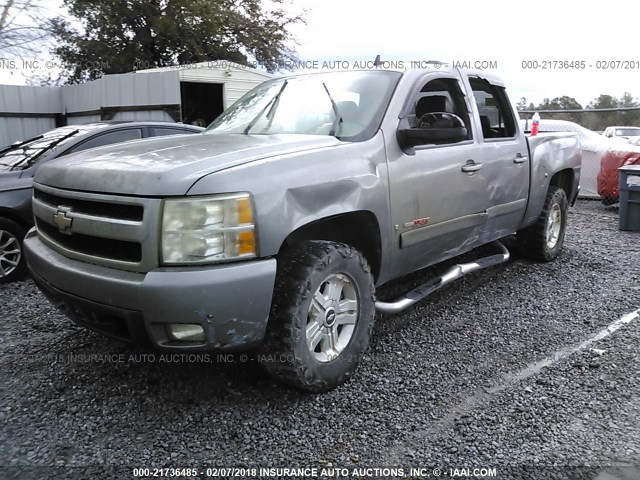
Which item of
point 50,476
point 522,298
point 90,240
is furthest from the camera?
point 522,298

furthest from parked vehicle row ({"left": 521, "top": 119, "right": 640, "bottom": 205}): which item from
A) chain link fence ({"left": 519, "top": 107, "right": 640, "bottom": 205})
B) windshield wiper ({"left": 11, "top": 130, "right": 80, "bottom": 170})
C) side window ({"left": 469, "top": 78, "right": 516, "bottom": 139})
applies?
windshield wiper ({"left": 11, "top": 130, "right": 80, "bottom": 170})

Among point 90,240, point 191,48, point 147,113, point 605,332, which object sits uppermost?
point 191,48

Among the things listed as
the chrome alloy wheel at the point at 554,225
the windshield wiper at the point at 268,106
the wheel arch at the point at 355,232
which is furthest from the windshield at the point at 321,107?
the chrome alloy wheel at the point at 554,225

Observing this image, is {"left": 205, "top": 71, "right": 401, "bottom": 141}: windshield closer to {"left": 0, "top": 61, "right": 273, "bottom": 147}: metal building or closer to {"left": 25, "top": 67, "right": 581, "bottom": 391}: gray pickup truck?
{"left": 25, "top": 67, "right": 581, "bottom": 391}: gray pickup truck

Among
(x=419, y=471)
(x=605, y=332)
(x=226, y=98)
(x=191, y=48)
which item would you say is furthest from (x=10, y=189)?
(x=191, y=48)

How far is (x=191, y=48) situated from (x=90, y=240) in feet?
67.9

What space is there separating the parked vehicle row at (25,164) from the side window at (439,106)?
137 inches

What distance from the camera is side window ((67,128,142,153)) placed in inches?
223

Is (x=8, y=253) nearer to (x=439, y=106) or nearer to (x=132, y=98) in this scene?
(x=439, y=106)

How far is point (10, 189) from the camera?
520 cm

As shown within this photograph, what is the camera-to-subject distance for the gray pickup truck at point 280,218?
2504 millimetres

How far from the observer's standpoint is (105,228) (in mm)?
2629

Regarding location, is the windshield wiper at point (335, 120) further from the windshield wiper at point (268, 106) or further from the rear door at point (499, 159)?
the rear door at point (499, 159)

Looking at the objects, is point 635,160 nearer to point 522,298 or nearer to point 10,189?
point 522,298
